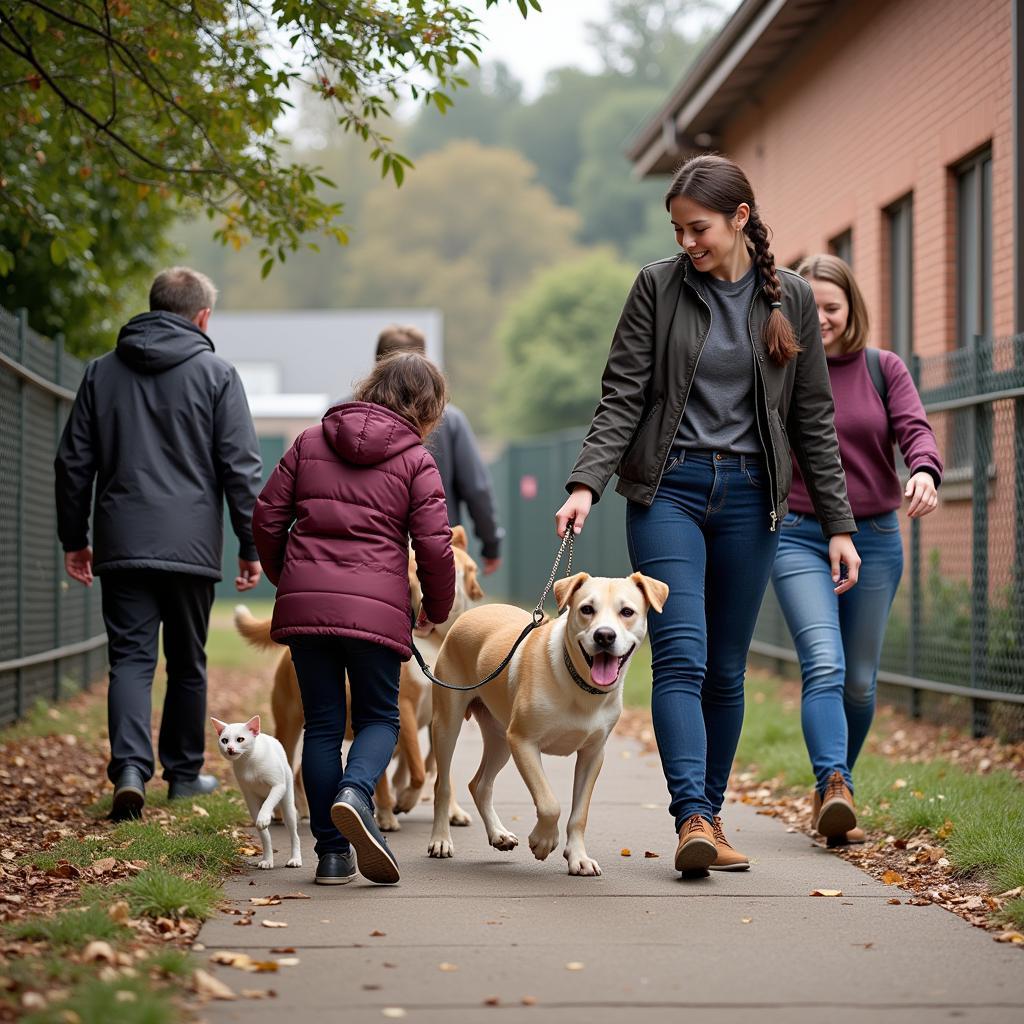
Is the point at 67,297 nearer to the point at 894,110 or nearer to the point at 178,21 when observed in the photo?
the point at 178,21

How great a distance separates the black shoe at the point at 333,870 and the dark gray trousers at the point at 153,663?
140 centimetres

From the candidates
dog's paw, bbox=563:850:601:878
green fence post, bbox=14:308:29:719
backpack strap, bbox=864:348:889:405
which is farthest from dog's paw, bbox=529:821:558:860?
green fence post, bbox=14:308:29:719

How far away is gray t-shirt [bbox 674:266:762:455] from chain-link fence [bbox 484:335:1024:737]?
359 cm

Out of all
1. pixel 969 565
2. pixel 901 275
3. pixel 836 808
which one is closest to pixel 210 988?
pixel 836 808

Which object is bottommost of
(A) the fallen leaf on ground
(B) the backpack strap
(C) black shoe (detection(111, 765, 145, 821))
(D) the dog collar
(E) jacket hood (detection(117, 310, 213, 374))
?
(A) the fallen leaf on ground

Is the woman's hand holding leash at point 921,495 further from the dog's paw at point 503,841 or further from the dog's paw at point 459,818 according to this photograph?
the dog's paw at point 459,818

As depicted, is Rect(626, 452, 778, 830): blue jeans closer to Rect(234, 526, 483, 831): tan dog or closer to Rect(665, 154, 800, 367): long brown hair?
Rect(665, 154, 800, 367): long brown hair

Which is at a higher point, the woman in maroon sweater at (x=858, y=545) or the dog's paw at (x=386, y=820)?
the woman in maroon sweater at (x=858, y=545)

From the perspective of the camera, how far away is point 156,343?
21.7ft

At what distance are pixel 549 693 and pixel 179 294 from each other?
8.70 ft

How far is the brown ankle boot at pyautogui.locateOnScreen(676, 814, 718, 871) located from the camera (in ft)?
16.7

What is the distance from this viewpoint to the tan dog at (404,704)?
20.5ft

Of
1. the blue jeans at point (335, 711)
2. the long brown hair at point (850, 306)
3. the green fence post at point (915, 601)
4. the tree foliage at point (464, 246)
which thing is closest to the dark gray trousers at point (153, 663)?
the blue jeans at point (335, 711)

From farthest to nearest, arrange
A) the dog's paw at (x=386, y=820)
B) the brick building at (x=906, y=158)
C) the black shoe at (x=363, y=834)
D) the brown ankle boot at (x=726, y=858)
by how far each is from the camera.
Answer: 1. the brick building at (x=906, y=158)
2. the dog's paw at (x=386, y=820)
3. the brown ankle boot at (x=726, y=858)
4. the black shoe at (x=363, y=834)
